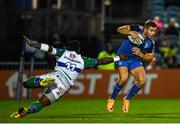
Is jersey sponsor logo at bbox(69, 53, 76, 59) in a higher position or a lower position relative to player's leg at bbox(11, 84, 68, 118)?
higher

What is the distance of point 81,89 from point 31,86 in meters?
11.0

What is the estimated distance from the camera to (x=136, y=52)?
A: 18641 mm

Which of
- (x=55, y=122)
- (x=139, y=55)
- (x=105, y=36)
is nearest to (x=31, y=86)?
(x=55, y=122)

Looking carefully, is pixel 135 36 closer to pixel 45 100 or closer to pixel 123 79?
pixel 123 79

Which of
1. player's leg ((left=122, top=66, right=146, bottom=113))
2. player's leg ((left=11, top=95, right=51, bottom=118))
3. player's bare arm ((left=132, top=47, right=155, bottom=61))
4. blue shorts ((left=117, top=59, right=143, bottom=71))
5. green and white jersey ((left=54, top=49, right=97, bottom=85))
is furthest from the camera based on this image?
blue shorts ((left=117, top=59, right=143, bottom=71))

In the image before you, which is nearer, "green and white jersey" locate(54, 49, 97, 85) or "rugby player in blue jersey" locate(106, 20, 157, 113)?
"green and white jersey" locate(54, 49, 97, 85)

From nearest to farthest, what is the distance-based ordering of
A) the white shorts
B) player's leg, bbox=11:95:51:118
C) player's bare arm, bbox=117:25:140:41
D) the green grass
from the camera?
player's leg, bbox=11:95:51:118
the green grass
the white shorts
player's bare arm, bbox=117:25:140:41

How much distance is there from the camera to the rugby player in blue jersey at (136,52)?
1845cm

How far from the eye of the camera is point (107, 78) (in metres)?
27.7

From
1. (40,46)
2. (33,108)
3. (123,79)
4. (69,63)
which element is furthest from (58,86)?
(123,79)

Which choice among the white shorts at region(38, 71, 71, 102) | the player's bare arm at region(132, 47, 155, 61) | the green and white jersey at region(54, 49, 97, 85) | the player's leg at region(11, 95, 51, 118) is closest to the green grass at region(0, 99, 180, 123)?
the player's leg at region(11, 95, 51, 118)

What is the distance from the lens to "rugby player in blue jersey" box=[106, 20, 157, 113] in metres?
18.5

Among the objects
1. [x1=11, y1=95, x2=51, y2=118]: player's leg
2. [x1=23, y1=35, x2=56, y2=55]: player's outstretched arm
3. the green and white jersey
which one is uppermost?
[x1=23, y1=35, x2=56, y2=55]: player's outstretched arm

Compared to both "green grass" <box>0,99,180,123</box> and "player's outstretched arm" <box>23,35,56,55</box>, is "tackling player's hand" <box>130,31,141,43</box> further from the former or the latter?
"player's outstretched arm" <box>23,35,56,55</box>
